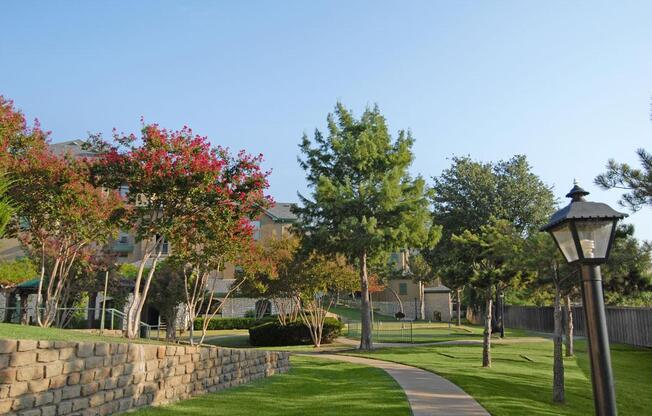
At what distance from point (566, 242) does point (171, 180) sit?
36.5 feet

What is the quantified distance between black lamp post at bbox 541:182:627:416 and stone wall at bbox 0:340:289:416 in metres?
6.62

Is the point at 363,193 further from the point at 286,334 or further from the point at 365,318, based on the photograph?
the point at 286,334

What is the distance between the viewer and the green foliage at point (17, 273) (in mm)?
29033

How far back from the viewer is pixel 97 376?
26.5 feet

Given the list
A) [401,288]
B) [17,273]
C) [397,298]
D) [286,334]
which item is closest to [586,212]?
[286,334]

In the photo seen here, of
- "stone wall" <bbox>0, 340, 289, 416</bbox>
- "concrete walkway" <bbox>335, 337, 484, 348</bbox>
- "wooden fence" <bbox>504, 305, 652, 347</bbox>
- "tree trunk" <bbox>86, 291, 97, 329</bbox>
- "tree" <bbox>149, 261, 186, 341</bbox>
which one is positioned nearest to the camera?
"stone wall" <bbox>0, 340, 289, 416</bbox>

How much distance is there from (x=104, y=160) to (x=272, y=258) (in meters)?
13.3

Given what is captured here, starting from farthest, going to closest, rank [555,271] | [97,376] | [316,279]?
[316,279] < [555,271] < [97,376]

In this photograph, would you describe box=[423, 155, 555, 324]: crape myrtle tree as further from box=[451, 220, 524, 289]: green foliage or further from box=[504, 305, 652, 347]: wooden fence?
box=[451, 220, 524, 289]: green foliage

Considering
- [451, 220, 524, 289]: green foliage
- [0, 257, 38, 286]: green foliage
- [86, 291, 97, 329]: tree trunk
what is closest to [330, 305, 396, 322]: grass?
[86, 291, 97, 329]: tree trunk

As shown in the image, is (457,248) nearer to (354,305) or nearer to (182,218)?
(182,218)

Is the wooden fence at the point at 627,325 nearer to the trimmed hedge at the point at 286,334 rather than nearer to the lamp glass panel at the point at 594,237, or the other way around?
the trimmed hedge at the point at 286,334

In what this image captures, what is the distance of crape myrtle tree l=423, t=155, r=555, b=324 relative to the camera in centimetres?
3628

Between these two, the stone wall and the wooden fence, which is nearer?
the stone wall
